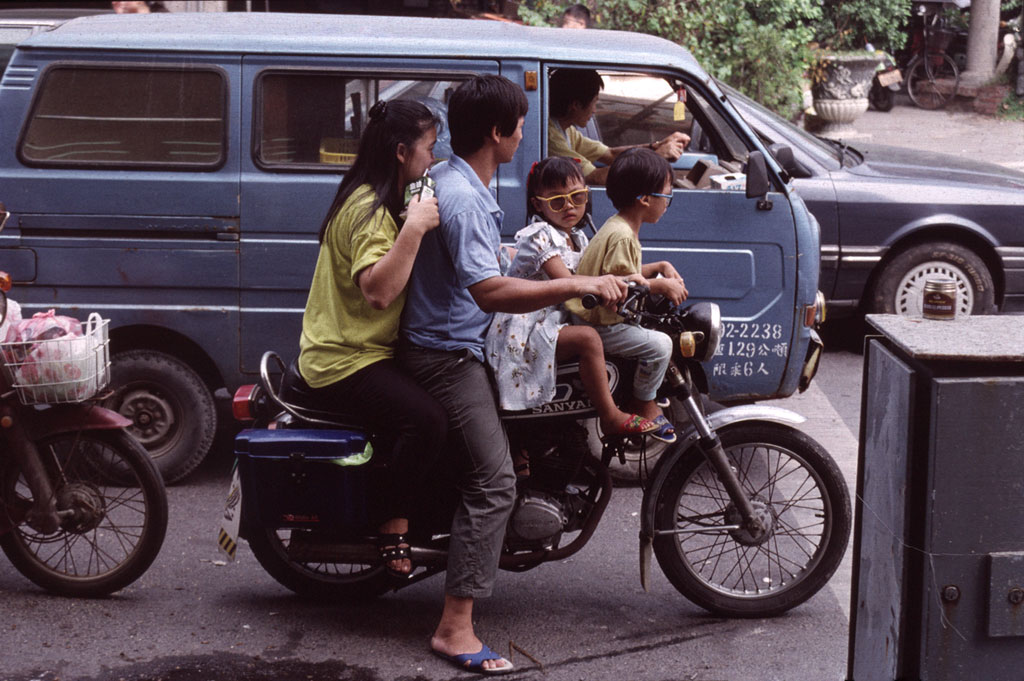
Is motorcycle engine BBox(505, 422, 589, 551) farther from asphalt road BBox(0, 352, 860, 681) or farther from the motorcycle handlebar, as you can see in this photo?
the motorcycle handlebar

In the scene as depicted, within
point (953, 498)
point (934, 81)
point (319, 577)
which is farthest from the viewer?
point (934, 81)

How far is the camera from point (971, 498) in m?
3.03

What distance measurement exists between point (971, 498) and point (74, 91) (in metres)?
4.38

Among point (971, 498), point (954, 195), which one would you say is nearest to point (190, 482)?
point (971, 498)

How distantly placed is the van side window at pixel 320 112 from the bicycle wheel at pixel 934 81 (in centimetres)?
1330

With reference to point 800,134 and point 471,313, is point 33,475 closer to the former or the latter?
point 471,313

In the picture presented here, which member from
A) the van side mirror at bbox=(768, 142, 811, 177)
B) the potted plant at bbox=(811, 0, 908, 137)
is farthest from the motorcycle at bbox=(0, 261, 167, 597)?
the potted plant at bbox=(811, 0, 908, 137)

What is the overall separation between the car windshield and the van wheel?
13.0 feet

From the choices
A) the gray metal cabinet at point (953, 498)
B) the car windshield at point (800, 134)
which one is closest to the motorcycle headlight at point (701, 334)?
the gray metal cabinet at point (953, 498)

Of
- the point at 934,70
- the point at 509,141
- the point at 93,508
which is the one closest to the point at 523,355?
the point at 509,141

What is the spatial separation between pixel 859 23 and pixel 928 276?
29.1 ft

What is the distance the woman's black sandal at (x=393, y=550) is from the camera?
441cm

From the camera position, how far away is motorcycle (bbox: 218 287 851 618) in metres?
4.41

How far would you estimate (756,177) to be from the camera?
5805mm
